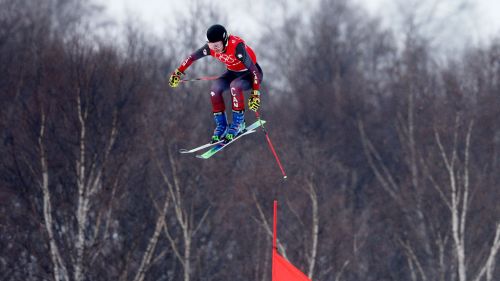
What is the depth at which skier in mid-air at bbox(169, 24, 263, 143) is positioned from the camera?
29.4 feet

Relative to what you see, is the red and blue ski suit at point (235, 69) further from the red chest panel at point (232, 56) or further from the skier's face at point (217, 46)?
the skier's face at point (217, 46)

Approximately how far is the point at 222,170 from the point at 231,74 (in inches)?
728

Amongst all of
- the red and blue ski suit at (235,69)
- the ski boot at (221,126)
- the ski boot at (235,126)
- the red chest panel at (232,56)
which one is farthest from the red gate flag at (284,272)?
the red chest panel at (232,56)

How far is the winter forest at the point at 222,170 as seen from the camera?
22375 millimetres

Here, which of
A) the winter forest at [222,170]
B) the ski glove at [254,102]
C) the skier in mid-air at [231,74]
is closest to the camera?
the skier in mid-air at [231,74]

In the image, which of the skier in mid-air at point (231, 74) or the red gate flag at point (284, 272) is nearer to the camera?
the skier in mid-air at point (231, 74)

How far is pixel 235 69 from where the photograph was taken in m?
9.79

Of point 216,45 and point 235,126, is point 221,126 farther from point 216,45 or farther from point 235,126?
point 216,45

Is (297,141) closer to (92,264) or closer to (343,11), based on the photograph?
(92,264)

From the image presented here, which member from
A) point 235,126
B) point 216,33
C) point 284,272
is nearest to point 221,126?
point 235,126

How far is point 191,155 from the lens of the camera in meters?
27.9

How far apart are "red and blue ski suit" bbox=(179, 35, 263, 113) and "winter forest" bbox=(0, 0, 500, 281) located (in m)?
10.3

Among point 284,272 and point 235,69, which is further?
point 235,69

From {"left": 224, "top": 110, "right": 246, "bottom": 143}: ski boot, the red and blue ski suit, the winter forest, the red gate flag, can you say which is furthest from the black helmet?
the winter forest
